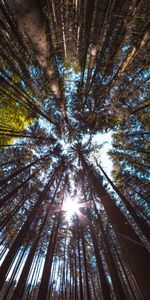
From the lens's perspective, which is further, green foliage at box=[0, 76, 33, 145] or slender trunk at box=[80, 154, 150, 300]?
green foliage at box=[0, 76, 33, 145]

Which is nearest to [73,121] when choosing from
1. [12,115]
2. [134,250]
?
[12,115]

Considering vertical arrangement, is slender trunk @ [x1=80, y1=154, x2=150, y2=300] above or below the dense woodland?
below

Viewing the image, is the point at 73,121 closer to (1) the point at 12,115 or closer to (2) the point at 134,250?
(1) the point at 12,115

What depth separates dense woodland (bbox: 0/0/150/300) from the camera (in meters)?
4.23

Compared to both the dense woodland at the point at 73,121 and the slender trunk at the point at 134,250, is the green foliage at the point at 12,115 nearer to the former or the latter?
the dense woodland at the point at 73,121

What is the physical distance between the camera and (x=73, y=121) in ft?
29.6

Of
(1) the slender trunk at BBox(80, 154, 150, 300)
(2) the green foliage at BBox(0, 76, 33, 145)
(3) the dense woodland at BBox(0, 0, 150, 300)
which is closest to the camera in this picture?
(1) the slender trunk at BBox(80, 154, 150, 300)

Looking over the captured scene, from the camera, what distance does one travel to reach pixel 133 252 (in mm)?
3676

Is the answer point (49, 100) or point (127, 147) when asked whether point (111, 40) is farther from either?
point (127, 147)

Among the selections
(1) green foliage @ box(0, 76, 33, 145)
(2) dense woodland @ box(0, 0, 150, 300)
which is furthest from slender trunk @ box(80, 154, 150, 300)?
(1) green foliage @ box(0, 76, 33, 145)

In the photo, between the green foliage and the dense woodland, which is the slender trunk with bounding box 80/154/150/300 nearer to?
the dense woodland

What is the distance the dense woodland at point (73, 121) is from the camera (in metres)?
4.23

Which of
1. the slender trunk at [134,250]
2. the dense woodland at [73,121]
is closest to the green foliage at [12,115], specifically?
the dense woodland at [73,121]

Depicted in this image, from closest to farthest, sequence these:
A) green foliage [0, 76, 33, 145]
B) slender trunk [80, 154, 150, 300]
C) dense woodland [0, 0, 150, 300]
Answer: slender trunk [80, 154, 150, 300], dense woodland [0, 0, 150, 300], green foliage [0, 76, 33, 145]
